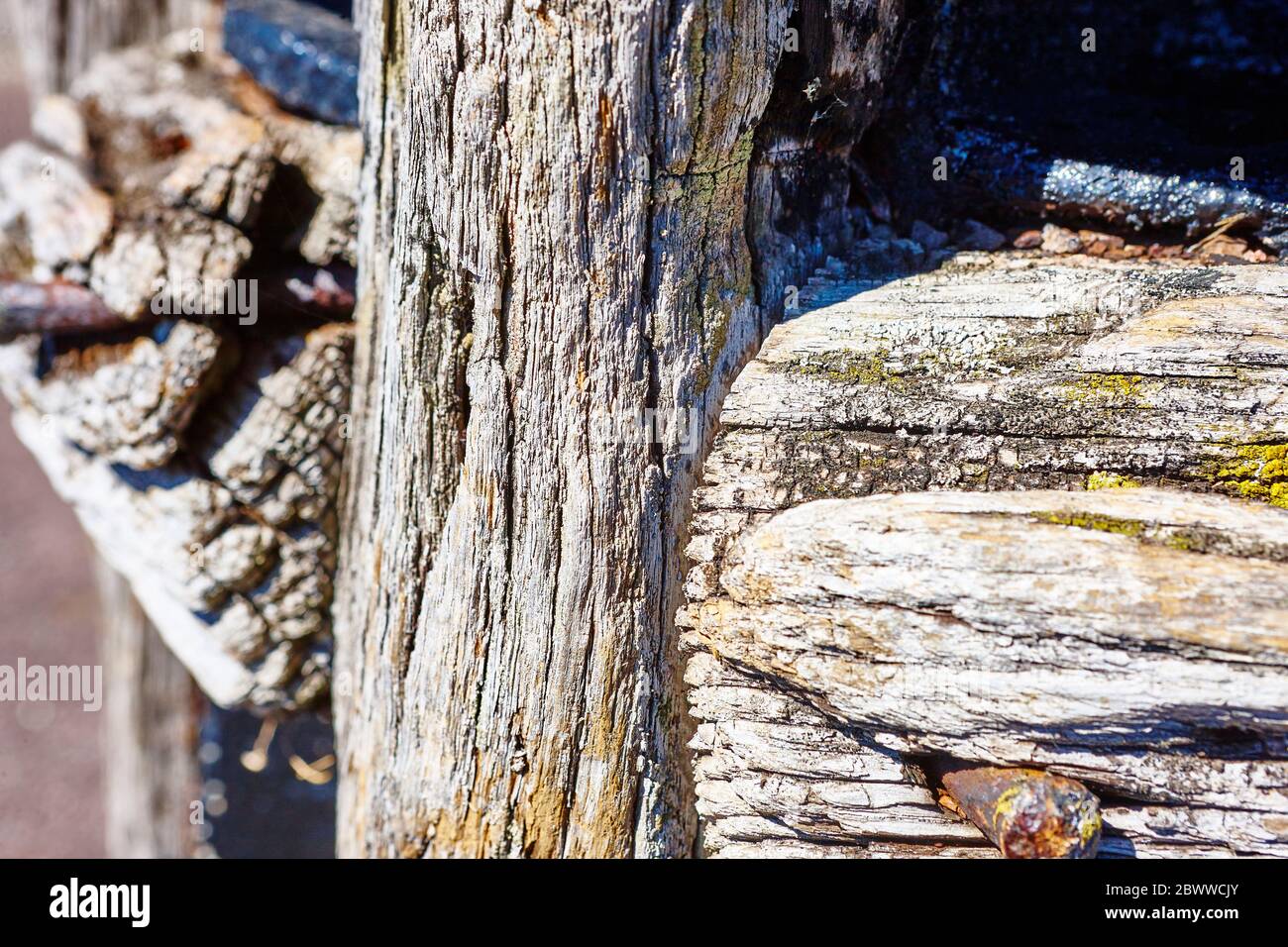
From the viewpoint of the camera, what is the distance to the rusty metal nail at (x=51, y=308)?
2059mm

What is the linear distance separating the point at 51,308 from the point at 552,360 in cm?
123

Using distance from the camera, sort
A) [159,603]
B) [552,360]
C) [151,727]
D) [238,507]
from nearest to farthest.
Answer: [552,360] < [238,507] < [159,603] < [151,727]

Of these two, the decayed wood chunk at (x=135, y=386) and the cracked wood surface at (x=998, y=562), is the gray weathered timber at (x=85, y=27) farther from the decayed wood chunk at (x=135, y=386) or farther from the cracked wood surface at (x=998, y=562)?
the cracked wood surface at (x=998, y=562)

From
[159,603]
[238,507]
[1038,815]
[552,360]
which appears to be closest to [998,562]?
[1038,815]

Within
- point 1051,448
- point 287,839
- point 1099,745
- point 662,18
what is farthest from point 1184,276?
point 287,839

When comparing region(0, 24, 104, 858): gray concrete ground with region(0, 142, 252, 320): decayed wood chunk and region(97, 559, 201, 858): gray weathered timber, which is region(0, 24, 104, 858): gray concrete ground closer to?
region(97, 559, 201, 858): gray weathered timber

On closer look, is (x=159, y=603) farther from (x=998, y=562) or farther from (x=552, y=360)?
(x=998, y=562)

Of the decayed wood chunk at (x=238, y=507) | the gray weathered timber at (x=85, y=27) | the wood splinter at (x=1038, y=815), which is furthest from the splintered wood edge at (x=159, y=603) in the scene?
the wood splinter at (x=1038, y=815)

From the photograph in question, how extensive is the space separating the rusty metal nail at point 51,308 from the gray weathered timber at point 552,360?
622mm

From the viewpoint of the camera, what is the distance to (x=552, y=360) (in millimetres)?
1592

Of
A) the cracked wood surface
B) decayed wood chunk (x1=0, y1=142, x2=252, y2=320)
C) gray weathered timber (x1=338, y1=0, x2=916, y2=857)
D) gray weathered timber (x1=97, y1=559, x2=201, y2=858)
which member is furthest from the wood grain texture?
gray weathered timber (x1=97, y1=559, x2=201, y2=858)

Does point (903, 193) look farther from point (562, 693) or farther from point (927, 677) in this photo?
point (562, 693)

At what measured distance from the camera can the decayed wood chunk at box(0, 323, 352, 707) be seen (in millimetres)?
2174
